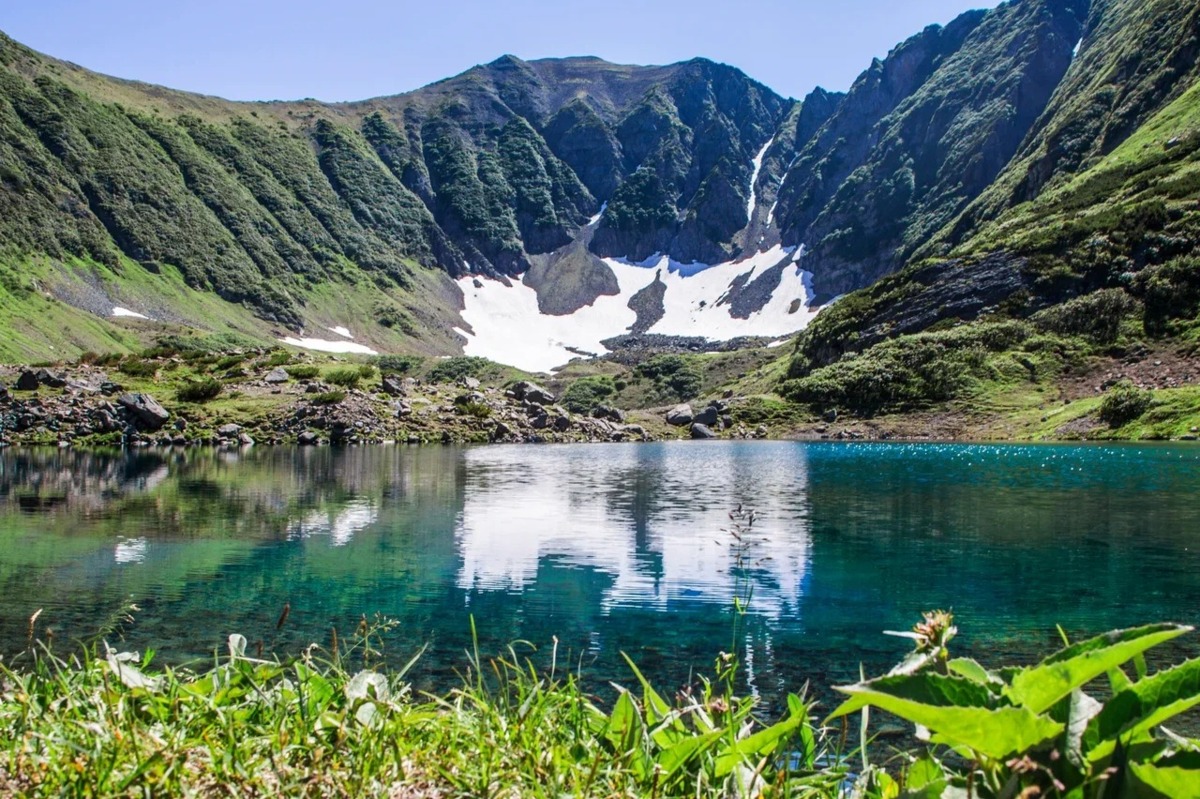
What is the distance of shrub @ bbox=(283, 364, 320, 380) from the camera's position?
8312 centimetres

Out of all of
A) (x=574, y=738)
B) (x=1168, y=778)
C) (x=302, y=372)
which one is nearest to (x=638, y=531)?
(x=574, y=738)

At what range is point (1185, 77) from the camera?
15038 cm

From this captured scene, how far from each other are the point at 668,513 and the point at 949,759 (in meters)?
20.5

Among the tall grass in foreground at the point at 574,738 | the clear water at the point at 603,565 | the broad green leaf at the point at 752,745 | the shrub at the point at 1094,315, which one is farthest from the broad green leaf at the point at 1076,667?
the shrub at the point at 1094,315

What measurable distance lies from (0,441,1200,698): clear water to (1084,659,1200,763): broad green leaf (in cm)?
639

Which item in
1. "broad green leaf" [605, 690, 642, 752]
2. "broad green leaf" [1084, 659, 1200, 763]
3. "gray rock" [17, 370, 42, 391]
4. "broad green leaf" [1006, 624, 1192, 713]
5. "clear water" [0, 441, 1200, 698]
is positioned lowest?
"clear water" [0, 441, 1200, 698]

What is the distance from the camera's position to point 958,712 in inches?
65.4

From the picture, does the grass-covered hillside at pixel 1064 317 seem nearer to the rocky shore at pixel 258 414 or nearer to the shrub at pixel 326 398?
the rocky shore at pixel 258 414

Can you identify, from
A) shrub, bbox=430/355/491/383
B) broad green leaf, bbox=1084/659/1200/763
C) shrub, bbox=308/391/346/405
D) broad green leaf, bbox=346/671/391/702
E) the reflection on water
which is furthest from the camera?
shrub, bbox=430/355/491/383

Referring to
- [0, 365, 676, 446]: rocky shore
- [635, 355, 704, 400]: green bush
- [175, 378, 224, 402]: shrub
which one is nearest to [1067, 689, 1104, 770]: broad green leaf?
[0, 365, 676, 446]: rocky shore

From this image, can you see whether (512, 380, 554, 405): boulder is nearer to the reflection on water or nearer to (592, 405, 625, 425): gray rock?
(592, 405, 625, 425): gray rock

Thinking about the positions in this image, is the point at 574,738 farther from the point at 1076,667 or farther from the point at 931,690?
the point at 1076,667

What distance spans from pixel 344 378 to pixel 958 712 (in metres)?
86.6

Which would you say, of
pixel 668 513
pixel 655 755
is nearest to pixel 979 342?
pixel 668 513
